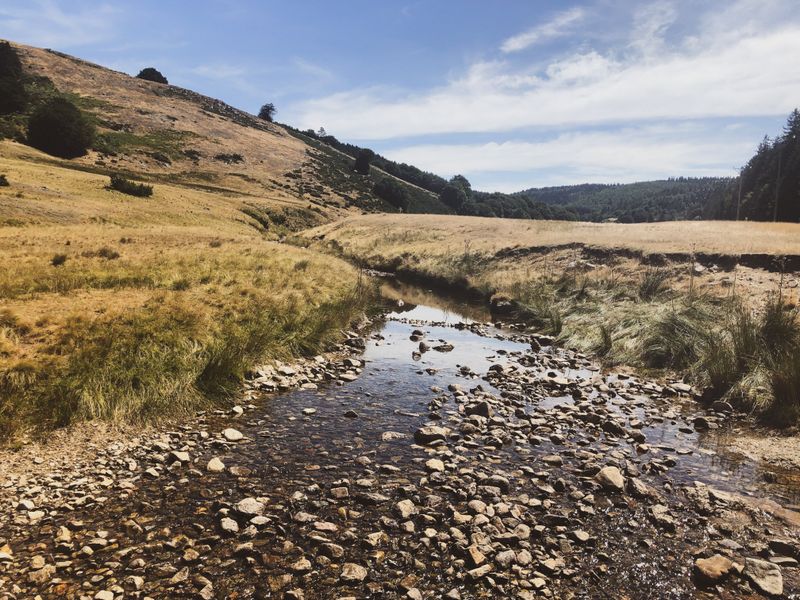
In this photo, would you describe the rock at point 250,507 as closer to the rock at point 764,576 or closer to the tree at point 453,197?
the rock at point 764,576

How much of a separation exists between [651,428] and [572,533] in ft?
16.4

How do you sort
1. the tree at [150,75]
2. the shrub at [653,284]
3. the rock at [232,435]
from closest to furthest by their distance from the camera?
the rock at [232,435] → the shrub at [653,284] → the tree at [150,75]

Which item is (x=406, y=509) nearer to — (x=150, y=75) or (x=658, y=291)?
(x=658, y=291)

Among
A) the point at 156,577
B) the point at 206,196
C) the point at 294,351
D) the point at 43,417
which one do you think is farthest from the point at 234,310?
the point at 206,196

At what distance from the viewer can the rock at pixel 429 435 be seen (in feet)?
29.5

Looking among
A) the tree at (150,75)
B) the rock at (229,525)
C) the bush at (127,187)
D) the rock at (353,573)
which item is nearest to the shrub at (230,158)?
the bush at (127,187)

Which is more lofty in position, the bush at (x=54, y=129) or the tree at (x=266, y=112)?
the tree at (x=266, y=112)

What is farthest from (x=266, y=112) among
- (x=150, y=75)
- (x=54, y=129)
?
(x=54, y=129)

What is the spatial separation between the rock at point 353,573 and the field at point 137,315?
5674mm

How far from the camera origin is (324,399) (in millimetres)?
11242

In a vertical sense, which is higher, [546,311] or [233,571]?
[546,311]

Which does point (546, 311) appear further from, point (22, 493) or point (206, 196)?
point (206, 196)

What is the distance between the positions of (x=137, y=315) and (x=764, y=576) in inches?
529

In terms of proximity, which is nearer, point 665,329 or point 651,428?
point 651,428
